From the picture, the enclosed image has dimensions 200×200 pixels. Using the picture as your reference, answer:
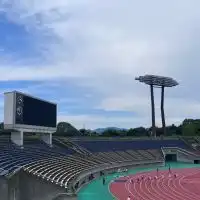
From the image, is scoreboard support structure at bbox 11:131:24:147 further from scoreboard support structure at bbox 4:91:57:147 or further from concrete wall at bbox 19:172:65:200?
concrete wall at bbox 19:172:65:200

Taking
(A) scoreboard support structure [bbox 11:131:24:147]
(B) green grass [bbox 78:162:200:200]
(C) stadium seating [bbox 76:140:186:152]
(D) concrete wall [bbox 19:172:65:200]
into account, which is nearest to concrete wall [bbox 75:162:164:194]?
(B) green grass [bbox 78:162:200:200]

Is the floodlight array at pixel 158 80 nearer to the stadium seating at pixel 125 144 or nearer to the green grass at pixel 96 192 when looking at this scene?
the stadium seating at pixel 125 144

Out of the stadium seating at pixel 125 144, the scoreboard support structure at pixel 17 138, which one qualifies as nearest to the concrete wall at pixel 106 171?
the stadium seating at pixel 125 144

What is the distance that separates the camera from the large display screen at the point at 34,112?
40.4m

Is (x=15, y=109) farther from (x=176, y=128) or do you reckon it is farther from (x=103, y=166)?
(x=176, y=128)

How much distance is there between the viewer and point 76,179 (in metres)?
39.5

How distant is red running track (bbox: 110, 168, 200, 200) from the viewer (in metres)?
35.2

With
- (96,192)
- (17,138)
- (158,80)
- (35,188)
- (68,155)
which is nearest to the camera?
(35,188)

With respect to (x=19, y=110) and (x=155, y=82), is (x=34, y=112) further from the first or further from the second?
(x=155, y=82)

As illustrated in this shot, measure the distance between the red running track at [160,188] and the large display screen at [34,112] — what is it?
33.9ft

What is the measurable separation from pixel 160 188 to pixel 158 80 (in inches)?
2026

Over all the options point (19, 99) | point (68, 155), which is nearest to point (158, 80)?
point (68, 155)

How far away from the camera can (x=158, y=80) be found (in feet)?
294

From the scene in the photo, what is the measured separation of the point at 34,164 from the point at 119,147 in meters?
32.8
